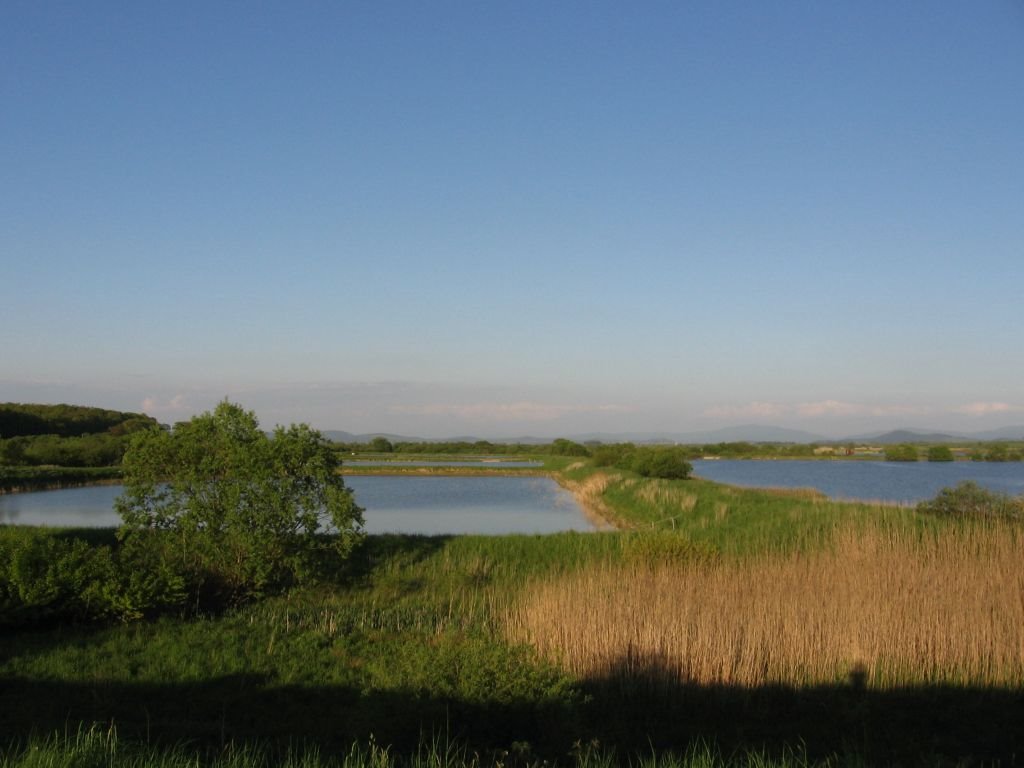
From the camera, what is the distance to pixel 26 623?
34.1 ft

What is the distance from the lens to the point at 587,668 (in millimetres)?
8383

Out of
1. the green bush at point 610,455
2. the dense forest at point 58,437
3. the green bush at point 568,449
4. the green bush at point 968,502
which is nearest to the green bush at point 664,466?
the green bush at point 610,455

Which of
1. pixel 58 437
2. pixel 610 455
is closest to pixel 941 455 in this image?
pixel 610 455

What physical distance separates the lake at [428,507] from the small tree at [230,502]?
20.5ft

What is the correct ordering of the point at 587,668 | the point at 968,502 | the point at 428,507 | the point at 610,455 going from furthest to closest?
the point at 610,455, the point at 428,507, the point at 968,502, the point at 587,668

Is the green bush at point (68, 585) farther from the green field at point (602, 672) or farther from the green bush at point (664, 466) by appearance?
the green bush at point (664, 466)

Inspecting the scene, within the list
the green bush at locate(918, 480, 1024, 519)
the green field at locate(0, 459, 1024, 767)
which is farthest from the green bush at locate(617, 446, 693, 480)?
the green field at locate(0, 459, 1024, 767)

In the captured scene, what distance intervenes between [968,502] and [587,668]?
11.6 m

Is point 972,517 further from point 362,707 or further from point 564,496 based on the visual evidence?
point 564,496

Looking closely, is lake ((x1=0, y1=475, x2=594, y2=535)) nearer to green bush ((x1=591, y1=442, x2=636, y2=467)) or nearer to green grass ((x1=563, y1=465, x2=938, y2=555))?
green grass ((x1=563, y1=465, x2=938, y2=555))

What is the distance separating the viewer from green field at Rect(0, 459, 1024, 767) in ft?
22.0

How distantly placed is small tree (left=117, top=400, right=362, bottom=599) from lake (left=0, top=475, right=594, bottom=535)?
6249 mm

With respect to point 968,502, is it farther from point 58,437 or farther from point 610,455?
point 58,437

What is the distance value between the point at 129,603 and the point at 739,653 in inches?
307
